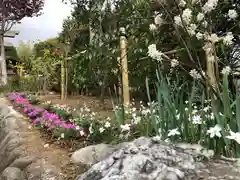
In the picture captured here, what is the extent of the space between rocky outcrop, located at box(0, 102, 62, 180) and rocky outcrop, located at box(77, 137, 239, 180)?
1.63m

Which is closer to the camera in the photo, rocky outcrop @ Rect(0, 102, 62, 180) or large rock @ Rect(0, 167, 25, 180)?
rocky outcrop @ Rect(0, 102, 62, 180)

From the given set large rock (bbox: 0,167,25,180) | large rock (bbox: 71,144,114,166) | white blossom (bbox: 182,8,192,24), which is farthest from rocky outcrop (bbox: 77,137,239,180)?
large rock (bbox: 0,167,25,180)

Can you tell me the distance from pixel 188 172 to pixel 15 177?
8.10 feet

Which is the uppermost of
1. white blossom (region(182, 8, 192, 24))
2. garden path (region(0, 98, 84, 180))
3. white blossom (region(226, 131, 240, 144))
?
white blossom (region(182, 8, 192, 24))

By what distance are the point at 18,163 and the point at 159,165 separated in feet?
8.51

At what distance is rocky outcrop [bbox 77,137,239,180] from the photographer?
161 centimetres

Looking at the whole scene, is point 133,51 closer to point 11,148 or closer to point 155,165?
point 11,148

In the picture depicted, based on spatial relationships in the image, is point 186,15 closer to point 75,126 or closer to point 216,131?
point 216,131

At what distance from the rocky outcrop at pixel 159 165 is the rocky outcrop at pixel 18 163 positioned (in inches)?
64.1

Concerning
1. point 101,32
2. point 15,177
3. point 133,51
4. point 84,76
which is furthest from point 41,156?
point 84,76

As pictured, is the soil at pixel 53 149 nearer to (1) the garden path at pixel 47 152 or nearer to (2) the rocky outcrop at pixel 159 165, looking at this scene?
(1) the garden path at pixel 47 152

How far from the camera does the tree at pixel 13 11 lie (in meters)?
14.3

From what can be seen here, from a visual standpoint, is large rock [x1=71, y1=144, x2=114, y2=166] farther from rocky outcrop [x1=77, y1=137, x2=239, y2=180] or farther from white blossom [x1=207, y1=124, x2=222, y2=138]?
white blossom [x1=207, y1=124, x2=222, y2=138]

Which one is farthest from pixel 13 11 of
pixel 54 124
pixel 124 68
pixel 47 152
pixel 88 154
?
pixel 88 154
